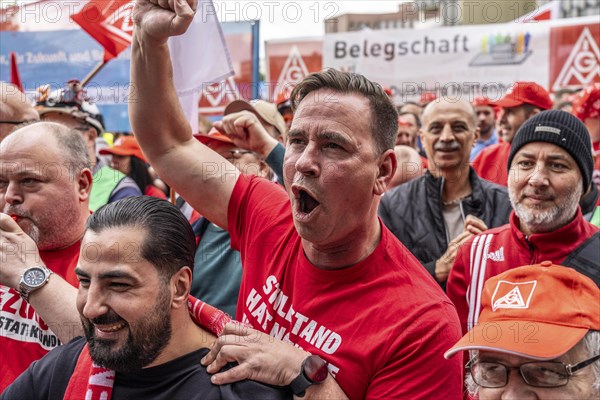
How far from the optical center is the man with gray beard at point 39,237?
2.72 meters

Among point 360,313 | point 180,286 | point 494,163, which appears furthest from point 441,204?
point 180,286

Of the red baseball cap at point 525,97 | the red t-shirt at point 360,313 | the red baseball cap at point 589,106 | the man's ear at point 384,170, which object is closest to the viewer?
the red t-shirt at point 360,313

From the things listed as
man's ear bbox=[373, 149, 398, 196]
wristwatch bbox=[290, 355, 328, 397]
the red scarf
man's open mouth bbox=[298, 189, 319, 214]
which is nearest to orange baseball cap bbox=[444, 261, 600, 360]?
wristwatch bbox=[290, 355, 328, 397]

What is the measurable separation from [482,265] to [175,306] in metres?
1.55

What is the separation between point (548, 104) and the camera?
581 centimetres

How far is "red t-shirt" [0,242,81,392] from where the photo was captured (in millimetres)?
2873

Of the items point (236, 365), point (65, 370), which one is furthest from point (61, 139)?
point (236, 365)

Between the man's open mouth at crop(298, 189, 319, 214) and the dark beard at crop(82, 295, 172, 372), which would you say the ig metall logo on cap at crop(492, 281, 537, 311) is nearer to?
the man's open mouth at crop(298, 189, 319, 214)

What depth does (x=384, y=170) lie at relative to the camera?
2537mm

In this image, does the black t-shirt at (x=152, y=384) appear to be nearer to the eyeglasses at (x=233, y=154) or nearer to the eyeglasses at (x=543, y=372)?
the eyeglasses at (x=543, y=372)

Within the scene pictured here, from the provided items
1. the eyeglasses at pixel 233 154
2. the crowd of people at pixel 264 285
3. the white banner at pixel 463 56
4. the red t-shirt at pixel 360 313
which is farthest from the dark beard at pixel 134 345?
the white banner at pixel 463 56

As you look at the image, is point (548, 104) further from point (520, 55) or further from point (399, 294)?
point (399, 294)

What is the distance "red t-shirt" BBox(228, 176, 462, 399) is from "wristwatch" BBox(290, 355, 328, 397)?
0.11 metres

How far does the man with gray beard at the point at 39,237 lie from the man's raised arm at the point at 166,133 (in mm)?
503
